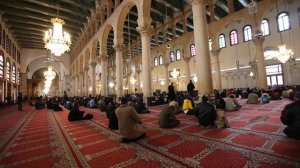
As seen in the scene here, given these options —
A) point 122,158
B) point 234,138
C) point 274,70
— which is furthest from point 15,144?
point 274,70

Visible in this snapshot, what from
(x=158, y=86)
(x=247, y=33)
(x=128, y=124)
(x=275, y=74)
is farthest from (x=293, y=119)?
(x=158, y=86)

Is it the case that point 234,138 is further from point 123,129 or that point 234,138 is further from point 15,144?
point 15,144

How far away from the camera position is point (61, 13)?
15109 mm

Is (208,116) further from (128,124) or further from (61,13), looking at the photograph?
(61,13)

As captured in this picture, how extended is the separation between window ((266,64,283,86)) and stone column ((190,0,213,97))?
37.9 feet

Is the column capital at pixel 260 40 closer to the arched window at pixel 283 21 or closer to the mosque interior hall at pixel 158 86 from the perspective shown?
the mosque interior hall at pixel 158 86

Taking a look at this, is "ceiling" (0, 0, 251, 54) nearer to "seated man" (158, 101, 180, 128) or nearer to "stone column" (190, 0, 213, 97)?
"stone column" (190, 0, 213, 97)

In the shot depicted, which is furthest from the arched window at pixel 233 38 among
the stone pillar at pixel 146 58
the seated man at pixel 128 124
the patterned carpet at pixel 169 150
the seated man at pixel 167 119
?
the seated man at pixel 128 124

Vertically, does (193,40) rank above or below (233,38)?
below

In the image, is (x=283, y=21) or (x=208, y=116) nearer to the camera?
(x=208, y=116)

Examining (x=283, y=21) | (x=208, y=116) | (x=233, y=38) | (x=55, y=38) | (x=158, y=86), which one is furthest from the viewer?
(x=158, y=86)

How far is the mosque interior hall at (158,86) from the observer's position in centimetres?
230

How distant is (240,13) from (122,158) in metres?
12.8

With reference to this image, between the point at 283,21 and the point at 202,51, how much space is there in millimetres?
11583
